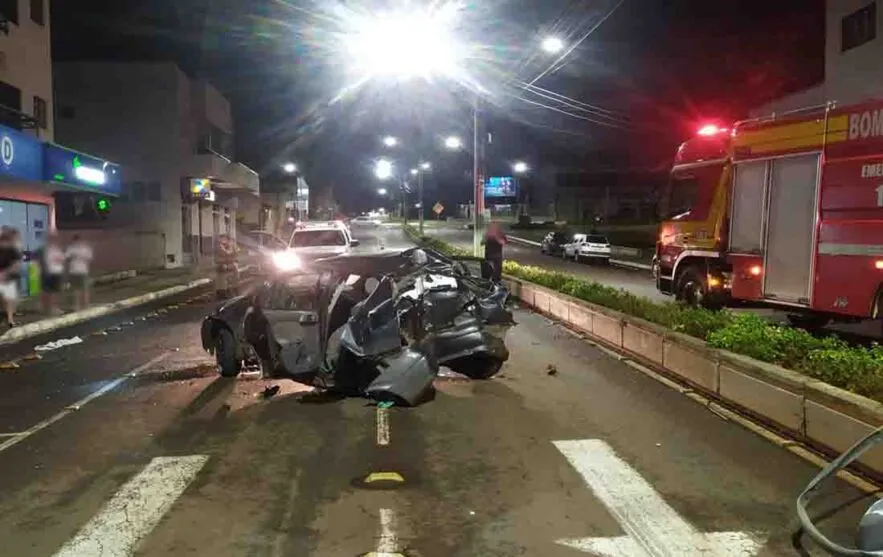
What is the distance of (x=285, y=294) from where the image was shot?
926 centimetres

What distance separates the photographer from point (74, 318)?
16594mm

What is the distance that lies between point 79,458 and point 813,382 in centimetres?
616

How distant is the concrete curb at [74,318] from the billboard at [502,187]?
295ft

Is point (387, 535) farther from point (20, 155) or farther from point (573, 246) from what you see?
point (573, 246)

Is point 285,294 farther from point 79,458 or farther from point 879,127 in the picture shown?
point 879,127

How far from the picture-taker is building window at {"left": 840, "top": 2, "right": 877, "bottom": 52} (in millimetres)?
26547

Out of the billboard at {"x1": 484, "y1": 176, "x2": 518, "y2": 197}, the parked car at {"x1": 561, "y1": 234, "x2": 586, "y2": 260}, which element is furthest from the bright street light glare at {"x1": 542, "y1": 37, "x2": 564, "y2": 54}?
the billboard at {"x1": 484, "y1": 176, "x2": 518, "y2": 197}

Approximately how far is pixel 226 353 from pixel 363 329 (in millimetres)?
2258

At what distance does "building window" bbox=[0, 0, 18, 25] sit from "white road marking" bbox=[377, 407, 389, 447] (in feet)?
58.2

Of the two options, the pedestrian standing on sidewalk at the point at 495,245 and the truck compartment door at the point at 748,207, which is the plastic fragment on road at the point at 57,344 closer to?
the pedestrian standing on sidewalk at the point at 495,245

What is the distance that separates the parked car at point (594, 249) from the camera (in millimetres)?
39594

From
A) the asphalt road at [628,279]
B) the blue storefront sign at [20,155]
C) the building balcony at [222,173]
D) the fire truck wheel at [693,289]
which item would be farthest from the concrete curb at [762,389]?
the building balcony at [222,173]

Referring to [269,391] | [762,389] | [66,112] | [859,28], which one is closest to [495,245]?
[269,391]

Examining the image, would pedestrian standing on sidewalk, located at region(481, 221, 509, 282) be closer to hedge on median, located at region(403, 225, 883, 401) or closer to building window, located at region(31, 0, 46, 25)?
hedge on median, located at region(403, 225, 883, 401)
